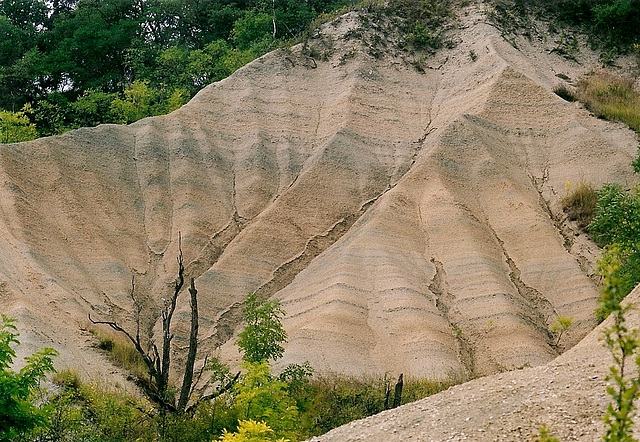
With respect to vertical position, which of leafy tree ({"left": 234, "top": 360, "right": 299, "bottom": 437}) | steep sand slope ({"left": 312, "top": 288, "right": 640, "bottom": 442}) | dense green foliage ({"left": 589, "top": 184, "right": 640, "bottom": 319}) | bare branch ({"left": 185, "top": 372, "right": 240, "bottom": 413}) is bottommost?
dense green foliage ({"left": 589, "top": 184, "right": 640, "bottom": 319})

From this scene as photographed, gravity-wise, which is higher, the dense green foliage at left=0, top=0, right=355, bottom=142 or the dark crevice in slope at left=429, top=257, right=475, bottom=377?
the dense green foliage at left=0, top=0, right=355, bottom=142

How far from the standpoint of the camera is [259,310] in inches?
1007

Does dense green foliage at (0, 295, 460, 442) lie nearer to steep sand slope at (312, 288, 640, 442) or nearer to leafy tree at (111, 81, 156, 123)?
steep sand slope at (312, 288, 640, 442)

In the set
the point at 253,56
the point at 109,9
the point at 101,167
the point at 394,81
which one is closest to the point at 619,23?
the point at 394,81

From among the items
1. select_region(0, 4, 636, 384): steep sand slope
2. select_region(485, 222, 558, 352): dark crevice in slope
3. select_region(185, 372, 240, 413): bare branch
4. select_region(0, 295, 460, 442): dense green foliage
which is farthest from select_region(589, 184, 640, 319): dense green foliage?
select_region(185, 372, 240, 413): bare branch

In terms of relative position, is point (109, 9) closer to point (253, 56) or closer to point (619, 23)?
point (253, 56)

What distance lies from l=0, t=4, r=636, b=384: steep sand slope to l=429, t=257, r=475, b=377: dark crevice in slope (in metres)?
0.07

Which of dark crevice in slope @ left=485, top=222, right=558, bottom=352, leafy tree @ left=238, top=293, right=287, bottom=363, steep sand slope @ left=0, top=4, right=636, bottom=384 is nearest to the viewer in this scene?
leafy tree @ left=238, top=293, right=287, bottom=363

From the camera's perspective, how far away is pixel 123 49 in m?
58.6

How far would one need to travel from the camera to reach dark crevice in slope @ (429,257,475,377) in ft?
90.3

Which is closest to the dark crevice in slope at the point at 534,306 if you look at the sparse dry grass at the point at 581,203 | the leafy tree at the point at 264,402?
the sparse dry grass at the point at 581,203

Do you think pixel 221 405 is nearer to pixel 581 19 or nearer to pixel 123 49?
pixel 581 19

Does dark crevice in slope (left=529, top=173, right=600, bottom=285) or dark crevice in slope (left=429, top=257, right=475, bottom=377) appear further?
dark crevice in slope (left=529, top=173, right=600, bottom=285)

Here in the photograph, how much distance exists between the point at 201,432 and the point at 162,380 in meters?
2.99
